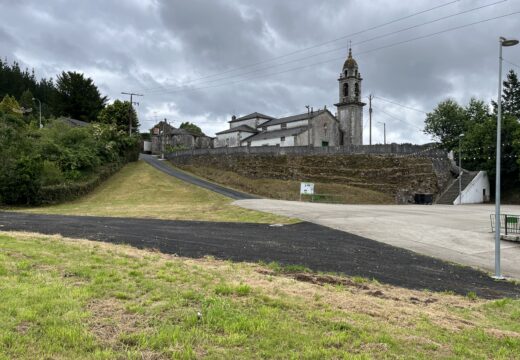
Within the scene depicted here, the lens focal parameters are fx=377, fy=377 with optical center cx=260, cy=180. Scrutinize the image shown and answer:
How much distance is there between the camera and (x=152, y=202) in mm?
32125

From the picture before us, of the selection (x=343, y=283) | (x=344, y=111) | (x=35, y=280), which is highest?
(x=344, y=111)

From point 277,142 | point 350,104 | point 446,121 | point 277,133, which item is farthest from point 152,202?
point 446,121

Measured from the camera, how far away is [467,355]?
14.8 feet

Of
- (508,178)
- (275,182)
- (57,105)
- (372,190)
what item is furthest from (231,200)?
(57,105)

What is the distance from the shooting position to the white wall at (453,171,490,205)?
41.2 meters

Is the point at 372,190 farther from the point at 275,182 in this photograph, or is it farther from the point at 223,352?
the point at 223,352

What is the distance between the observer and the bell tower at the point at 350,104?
5900cm

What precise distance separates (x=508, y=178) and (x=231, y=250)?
166ft

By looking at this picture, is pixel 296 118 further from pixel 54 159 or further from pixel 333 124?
pixel 54 159

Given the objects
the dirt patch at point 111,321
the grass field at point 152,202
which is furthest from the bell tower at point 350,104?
the dirt patch at point 111,321

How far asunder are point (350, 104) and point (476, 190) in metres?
23.3

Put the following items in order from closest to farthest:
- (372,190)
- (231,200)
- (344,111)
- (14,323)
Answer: (14,323), (231,200), (372,190), (344,111)

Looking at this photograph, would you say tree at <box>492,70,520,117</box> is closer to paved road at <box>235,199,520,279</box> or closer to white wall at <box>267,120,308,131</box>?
white wall at <box>267,120,308,131</box>

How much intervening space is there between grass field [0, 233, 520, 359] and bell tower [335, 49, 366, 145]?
2133 inches
